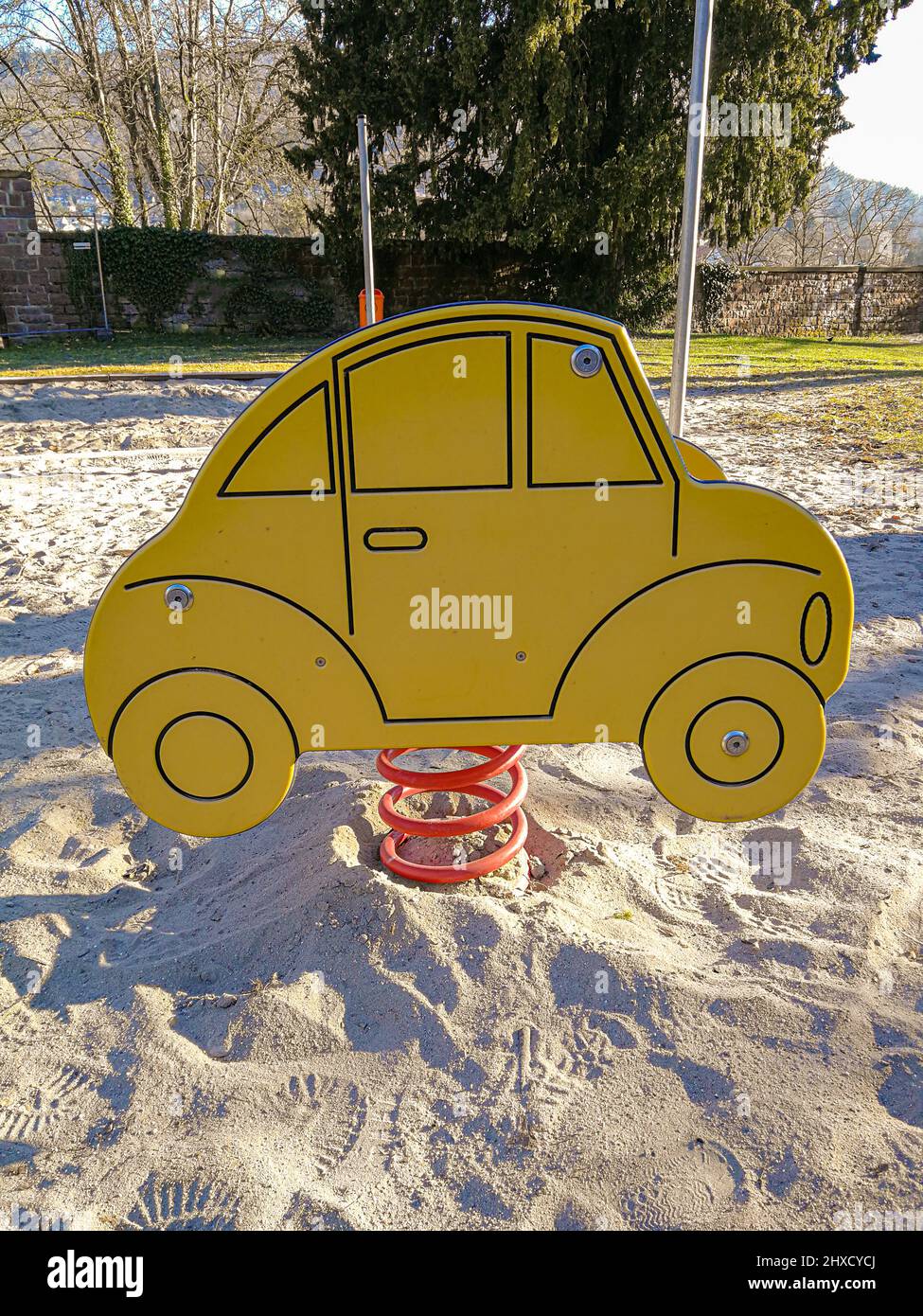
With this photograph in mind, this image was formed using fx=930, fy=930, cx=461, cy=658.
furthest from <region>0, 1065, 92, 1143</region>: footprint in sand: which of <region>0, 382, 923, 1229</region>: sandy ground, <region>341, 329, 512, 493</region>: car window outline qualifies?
<region>341, 329, 512, 493</region>: car window outline

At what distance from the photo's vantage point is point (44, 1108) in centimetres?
235

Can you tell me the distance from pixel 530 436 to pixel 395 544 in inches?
12.9

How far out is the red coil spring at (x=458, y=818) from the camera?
2789mm

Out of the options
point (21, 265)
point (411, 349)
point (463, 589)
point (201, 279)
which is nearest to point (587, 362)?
point (411, 349)

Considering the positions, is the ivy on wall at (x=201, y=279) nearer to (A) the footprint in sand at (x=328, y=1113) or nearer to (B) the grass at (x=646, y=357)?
(B) the grass at (x=646, y=357)

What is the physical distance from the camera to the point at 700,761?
6.54 ft

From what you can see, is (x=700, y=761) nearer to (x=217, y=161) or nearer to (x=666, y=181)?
(x=666, y=181)

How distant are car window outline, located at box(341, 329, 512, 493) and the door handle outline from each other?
0.07m

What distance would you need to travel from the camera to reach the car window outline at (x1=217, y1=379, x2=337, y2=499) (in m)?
1.73

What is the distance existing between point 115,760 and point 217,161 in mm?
25893

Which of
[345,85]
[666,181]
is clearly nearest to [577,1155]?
[666,181]

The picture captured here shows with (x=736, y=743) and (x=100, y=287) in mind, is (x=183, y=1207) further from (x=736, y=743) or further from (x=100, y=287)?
(x=100, y=287)

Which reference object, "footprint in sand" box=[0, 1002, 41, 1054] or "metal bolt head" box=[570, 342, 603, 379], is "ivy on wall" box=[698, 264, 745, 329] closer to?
"metal bolt head" box=[570, 342, 603, 379]

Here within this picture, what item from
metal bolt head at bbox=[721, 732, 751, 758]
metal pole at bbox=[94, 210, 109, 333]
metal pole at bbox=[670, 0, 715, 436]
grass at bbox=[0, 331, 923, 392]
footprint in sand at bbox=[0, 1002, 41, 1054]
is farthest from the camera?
metal pole at bbox=[94, 210, 109, 333]
